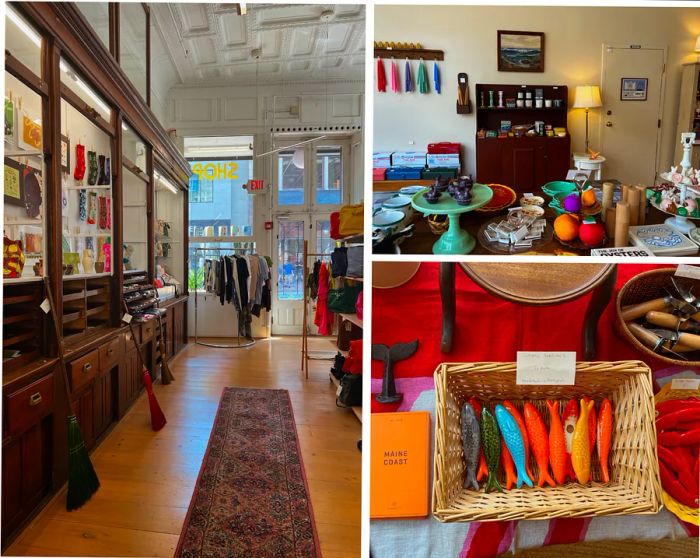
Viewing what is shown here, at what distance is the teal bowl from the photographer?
1.05 meters

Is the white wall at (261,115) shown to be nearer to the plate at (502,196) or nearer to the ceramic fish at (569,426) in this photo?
the plate at (502,196)

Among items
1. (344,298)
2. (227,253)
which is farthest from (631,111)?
(227,253)

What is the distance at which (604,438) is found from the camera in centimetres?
Result: 140

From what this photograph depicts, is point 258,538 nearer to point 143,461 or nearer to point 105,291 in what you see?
point 143,461

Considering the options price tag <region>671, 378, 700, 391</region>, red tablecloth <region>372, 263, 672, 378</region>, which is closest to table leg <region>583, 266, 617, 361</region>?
red tablecloth <region>372, 263, 672, 378</region>

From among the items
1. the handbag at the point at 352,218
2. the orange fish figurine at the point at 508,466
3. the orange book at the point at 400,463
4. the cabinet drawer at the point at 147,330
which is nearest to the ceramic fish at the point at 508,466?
the orange fish figurine at the point at 508,466

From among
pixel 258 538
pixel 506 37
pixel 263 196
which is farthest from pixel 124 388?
pixel 506 37

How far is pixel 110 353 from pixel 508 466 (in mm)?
1804

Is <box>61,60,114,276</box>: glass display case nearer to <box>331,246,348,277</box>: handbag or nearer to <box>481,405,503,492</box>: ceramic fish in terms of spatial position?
<box>331,246,348,277</box>: handbag

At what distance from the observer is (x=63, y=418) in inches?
71.2

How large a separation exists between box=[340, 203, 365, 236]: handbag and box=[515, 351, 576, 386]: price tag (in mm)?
1044

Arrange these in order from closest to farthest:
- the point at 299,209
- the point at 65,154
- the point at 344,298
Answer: the point at 65,154, the point at 344,298, the point at 299,209

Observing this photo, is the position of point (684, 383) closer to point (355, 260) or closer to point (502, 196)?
Answer: point (502, 196)

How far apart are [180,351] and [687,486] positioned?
246 centimetres
